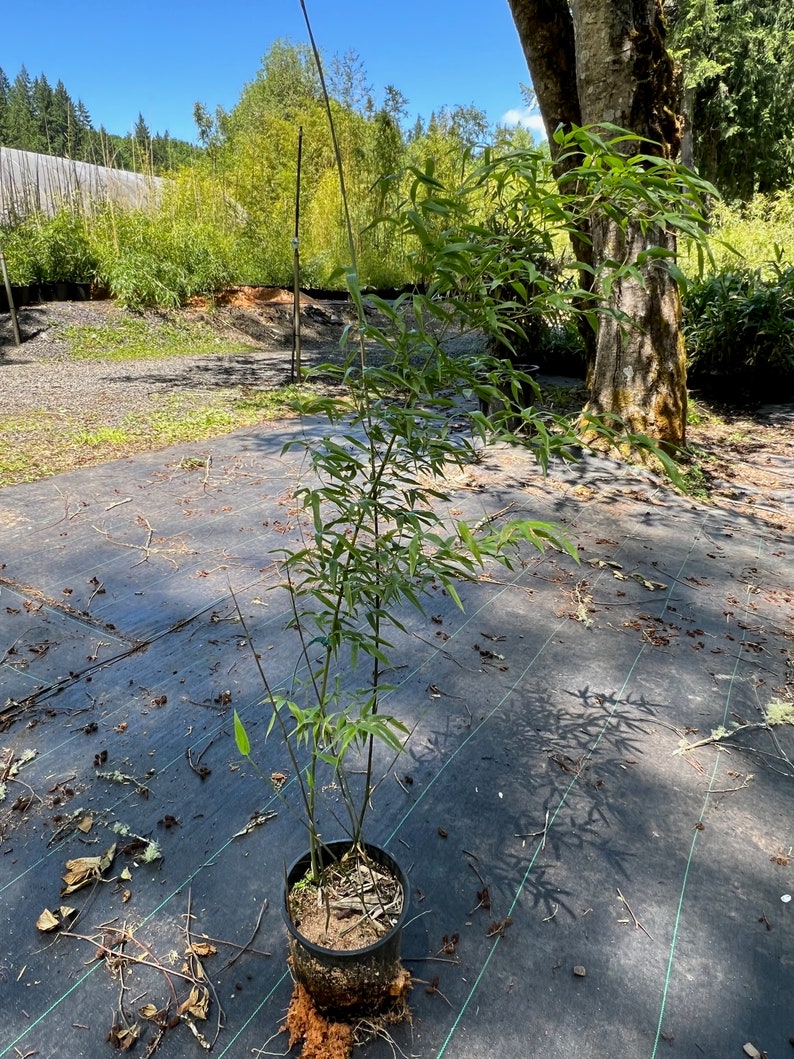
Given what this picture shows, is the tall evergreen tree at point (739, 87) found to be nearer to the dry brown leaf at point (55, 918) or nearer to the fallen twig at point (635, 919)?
the fallen twig at point (635, 919)

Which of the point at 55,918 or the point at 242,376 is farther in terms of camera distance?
the point at 242,376

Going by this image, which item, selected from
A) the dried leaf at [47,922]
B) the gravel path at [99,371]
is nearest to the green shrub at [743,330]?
the gravel path at [99,371]

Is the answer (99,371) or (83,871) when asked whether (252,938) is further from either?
(99,371)

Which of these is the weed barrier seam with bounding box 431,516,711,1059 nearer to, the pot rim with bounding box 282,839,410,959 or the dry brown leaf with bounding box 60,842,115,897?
the pot rim with bounding box 282,839,410,959

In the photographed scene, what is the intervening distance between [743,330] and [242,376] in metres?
4.57

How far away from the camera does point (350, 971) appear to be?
3.00ft

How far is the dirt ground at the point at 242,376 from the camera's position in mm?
3881

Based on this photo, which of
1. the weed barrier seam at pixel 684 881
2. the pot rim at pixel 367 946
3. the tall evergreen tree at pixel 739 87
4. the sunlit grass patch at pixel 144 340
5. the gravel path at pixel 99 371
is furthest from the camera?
the tall evergreen tree at pixel 739 87

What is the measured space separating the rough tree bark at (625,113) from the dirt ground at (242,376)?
0.59 metres

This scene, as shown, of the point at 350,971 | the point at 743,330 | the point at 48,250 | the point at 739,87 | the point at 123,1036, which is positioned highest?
the point at 739,87

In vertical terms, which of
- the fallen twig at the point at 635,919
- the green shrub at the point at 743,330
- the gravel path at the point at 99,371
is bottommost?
the fallen twig at the point at 635,919

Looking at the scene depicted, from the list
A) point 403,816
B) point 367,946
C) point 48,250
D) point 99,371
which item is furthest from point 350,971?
point 48,250

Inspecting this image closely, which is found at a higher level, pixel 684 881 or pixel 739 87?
pixel 739 87

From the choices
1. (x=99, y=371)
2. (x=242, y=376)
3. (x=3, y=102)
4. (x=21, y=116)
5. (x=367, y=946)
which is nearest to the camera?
(x=367, y=946)
